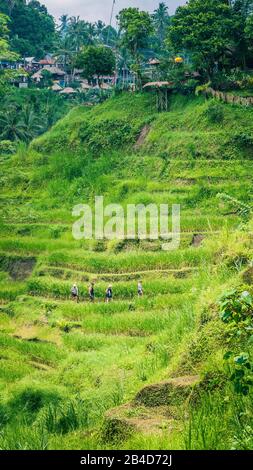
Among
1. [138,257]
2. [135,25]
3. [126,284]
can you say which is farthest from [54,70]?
[126,284]

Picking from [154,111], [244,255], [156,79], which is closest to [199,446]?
[244,255]

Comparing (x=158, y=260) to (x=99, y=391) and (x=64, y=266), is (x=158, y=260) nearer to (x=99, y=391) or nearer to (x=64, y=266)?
(x=64, y=266)

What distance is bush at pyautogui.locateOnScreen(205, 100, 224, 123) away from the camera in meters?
26.2

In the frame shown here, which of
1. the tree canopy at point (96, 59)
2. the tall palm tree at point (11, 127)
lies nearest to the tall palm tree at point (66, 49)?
the tall palm tree at point (11, 127)

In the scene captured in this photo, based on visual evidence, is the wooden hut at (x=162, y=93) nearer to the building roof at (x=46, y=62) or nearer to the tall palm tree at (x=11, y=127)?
the tall palm tree at (x=11, y=127)

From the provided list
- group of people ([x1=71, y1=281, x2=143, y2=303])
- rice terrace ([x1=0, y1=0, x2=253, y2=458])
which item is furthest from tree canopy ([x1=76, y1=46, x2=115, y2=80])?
group of people ([x1=71, y1=281, x2=143, y2=303])

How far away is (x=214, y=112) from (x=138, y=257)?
9.15 metres

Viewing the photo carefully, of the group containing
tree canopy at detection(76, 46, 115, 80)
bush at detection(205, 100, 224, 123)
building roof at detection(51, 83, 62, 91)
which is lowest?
bush at detection(205, 100, 224, 123)

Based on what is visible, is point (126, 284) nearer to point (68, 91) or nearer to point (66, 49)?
point (68, 91)

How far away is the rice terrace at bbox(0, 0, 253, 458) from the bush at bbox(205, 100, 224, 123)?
0.05 m

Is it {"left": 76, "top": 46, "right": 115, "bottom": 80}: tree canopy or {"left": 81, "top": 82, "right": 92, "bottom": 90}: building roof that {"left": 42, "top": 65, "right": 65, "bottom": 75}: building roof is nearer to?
{"left": 81, "top": 82, "right": 92, "bottom": 90}: building roof

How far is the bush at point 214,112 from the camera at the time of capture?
26.2 meters
